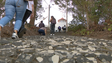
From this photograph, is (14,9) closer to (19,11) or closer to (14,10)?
(14,10)

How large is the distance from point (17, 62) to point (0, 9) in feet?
19.6

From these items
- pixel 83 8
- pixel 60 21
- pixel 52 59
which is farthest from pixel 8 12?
pixel 60 21

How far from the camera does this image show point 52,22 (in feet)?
28.1

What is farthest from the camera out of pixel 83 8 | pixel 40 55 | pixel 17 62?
pixel 83 8

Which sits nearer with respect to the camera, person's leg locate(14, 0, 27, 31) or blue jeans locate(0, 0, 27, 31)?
blue jeans locate(0, 0, 27, 31)

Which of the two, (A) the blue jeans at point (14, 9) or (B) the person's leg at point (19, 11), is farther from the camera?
(B) the person's leg at point (19, 11)

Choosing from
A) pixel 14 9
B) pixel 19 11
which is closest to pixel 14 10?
pixel 14 9

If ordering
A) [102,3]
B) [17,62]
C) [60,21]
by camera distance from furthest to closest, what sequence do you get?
1. [60,21]
2. [102,3]
3. [17,62]

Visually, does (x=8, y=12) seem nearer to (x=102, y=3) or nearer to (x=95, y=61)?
(x=95, y=61)

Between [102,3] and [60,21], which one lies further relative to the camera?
[60,21]

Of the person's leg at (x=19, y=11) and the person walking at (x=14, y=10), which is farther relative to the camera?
the person's leg at (x=19, y=11)

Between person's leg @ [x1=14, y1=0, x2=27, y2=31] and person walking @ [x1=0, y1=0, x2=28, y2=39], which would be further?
person's leg @ [x1=14, y1=0, x2=27, y2=31]

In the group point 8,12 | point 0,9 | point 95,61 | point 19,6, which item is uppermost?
point 0,9

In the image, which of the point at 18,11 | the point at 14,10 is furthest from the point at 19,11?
the point at 14,10
